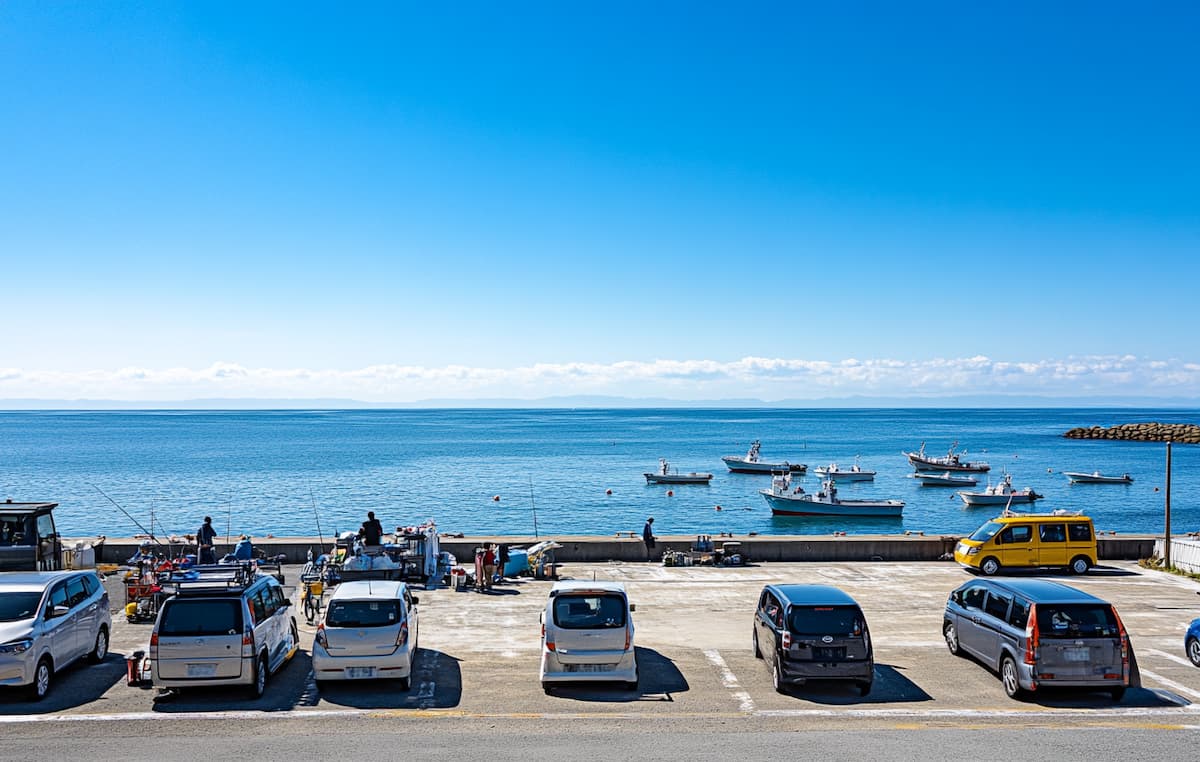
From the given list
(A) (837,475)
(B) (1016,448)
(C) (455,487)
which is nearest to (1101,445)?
(B) (1016,448)

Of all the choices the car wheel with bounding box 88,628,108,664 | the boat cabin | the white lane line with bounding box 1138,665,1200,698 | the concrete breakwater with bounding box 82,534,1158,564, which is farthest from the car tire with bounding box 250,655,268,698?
the white lane line with bounding box 1138,665,1200,698

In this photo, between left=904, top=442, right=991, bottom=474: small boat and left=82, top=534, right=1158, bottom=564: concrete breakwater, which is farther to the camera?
left=904, top=442, right=991, bottom=474: small boat

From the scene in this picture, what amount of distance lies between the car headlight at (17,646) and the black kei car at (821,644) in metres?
11.5

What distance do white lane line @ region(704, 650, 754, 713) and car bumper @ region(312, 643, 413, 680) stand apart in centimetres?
533

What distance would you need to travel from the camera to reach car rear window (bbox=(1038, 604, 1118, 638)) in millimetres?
14680

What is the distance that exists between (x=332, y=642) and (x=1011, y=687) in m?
10.8

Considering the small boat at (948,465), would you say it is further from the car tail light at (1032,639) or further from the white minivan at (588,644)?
the white minivan at (588,644)

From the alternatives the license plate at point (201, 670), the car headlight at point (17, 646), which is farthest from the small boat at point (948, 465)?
the car headlight at point (17, 646)

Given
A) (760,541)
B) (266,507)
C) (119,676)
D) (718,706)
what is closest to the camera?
(718,706)

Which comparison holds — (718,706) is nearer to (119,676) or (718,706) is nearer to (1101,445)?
(119,676)

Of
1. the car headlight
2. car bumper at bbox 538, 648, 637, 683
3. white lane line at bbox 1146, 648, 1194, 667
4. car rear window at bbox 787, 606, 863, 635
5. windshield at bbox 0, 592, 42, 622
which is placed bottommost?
white lane line at bbox 1146, 648, 1194, 667

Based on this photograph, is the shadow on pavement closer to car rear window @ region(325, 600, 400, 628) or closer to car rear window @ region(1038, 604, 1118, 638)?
car rear window @ region(325, 600, 400, 628)

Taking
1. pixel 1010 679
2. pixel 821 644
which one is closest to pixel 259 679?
pixel 821 644

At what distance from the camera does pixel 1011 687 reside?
1524 centimetres
